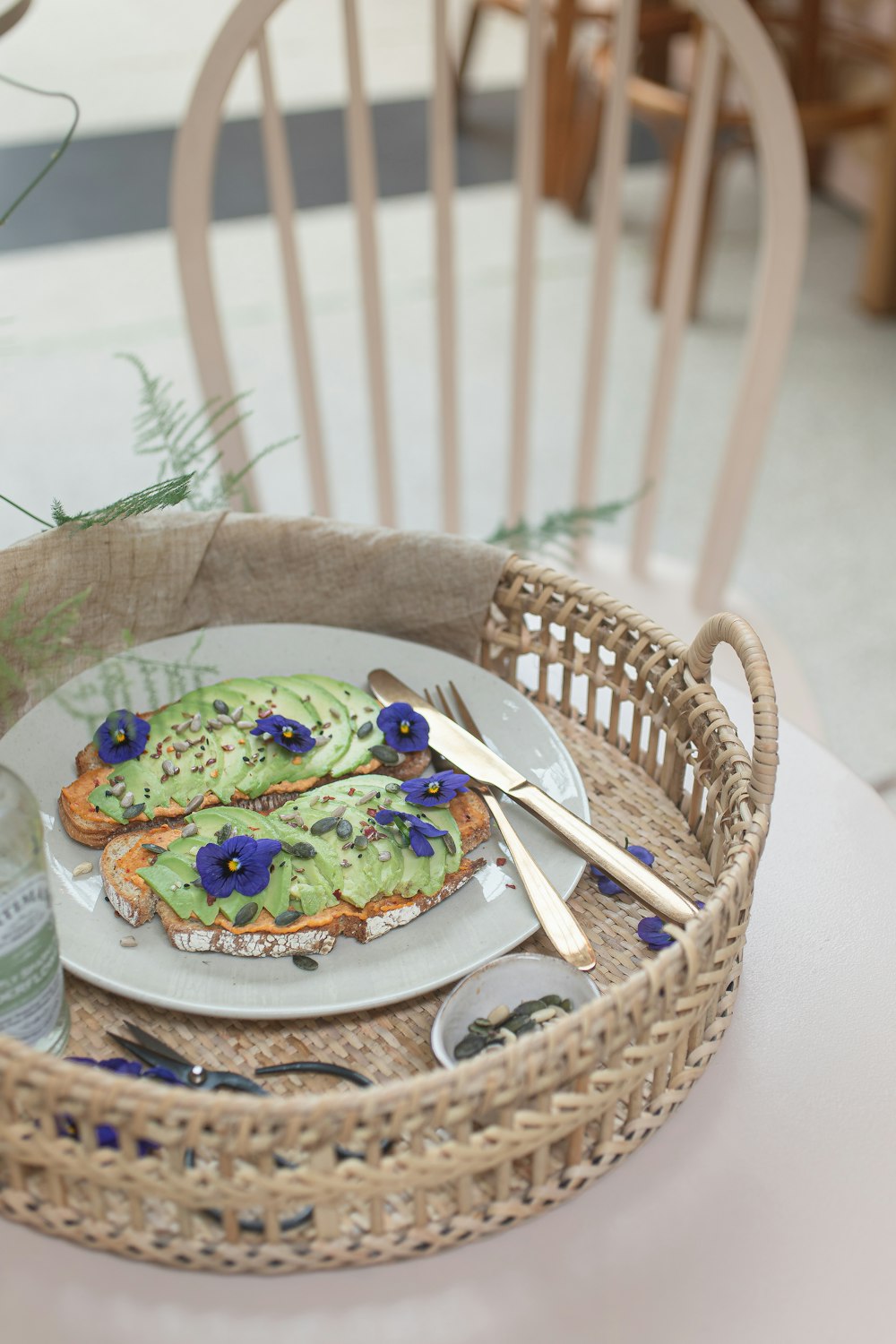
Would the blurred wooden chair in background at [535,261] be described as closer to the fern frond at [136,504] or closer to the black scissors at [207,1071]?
the fern frond at [136,504]

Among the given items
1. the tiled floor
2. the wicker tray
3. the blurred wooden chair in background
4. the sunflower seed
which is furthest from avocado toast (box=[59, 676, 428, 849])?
the tiled floor

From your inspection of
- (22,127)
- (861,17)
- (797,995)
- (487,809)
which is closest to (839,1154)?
(797,995)

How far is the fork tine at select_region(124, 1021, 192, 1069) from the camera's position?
641 millimetres

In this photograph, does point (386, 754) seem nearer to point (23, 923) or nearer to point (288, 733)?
point (288, 733)

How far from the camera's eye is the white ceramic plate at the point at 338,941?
26.1 inches

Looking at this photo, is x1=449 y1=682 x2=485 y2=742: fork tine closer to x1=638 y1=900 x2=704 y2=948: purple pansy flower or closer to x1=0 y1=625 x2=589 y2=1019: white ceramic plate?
x1=0 y1=625 x2=589 y2=1019: white ceramic plate

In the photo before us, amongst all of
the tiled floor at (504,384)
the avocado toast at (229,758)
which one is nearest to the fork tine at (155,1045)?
the avocado toast at (229,758)

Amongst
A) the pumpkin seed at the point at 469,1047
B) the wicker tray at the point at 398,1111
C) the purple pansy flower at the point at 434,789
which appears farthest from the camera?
the purple pansy flower at the point at 434,789

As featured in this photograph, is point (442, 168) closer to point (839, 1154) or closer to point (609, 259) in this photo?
point (609, 259)

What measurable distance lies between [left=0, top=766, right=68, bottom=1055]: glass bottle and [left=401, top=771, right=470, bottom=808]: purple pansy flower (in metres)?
0.21

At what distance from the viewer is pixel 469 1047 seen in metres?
0.64

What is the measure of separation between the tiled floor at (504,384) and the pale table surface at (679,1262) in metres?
1.41

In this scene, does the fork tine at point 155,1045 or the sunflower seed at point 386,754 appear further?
the sunflower seed at point 386,754

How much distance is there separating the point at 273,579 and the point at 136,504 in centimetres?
16
